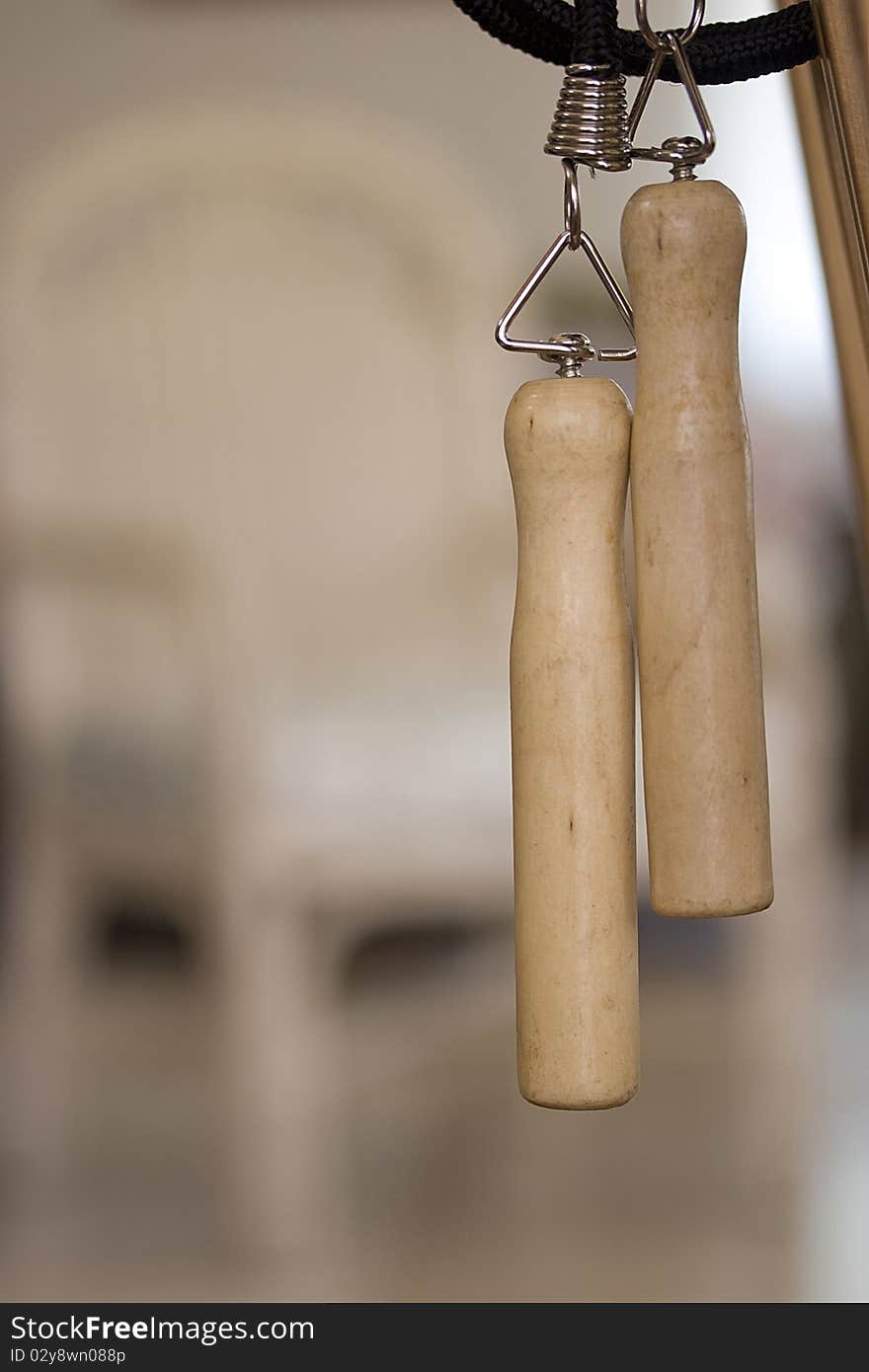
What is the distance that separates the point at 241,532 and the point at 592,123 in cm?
119

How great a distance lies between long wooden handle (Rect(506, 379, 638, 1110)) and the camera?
280 mm

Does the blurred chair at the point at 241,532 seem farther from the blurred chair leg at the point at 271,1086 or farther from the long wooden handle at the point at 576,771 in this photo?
the long wooden handle at the point at 576,771

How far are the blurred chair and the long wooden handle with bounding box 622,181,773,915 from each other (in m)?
0.91

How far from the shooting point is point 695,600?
270 millimetres

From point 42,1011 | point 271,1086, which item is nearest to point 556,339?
point 271,1086

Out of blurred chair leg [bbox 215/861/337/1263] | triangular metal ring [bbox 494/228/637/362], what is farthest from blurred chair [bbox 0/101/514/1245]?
triangular metal ring [bbox 494/228/637/362]

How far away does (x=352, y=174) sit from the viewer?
124 cm

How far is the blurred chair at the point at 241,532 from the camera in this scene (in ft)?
4.13

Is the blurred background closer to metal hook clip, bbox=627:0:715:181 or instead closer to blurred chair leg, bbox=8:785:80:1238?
blurred chair leg, bbox=8:785:80:1238

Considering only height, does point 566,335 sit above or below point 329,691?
below

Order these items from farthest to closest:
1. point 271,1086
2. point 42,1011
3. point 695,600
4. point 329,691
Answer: point 329,691, point 42,1011, point 271,1086, point 695,600

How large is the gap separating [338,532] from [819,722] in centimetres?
53

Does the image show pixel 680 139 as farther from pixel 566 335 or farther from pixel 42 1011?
pixel 42 1011

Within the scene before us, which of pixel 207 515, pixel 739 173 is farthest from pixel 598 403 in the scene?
pixel 739 173
